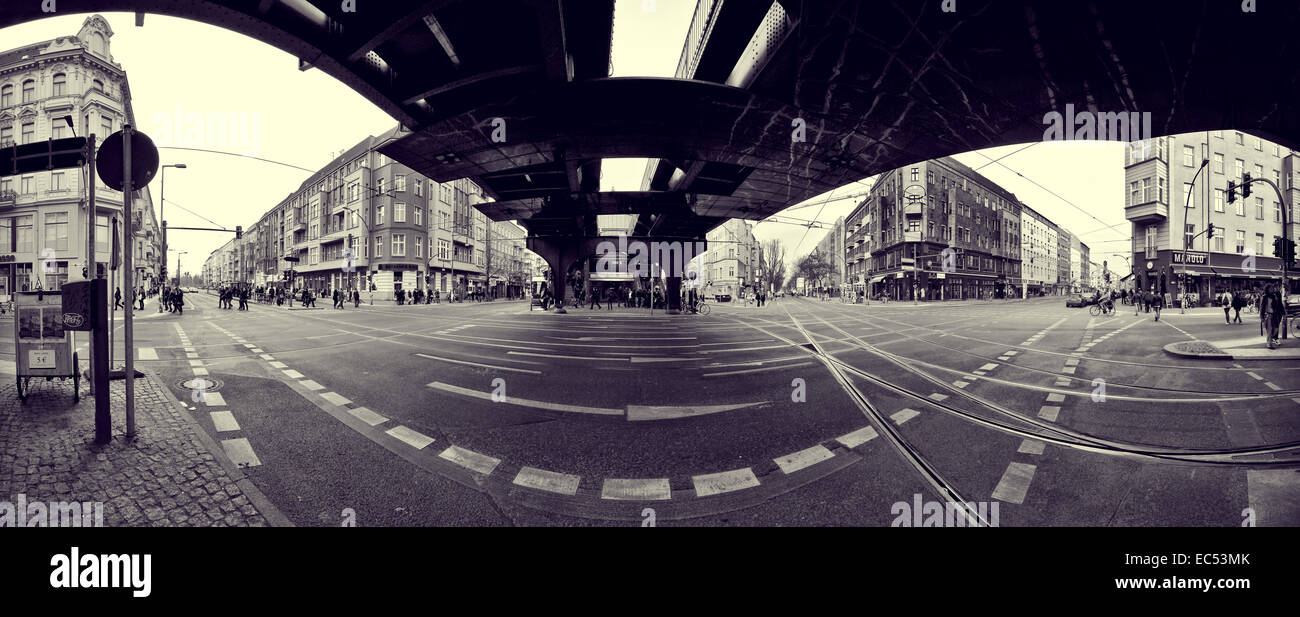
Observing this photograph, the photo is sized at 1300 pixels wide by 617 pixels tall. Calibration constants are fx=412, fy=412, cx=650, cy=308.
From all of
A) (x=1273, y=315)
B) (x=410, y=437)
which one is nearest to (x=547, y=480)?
(x=410, y=437)

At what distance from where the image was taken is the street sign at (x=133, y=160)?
408 cm

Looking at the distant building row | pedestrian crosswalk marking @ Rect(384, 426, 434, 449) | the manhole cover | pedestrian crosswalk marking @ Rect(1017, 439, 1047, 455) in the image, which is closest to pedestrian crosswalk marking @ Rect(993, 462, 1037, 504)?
pedestrian crosswalk marking @ Rect(1017, 439, 1047, 455)

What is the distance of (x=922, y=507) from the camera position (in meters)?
2.83

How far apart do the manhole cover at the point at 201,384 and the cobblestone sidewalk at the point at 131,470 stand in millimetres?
1156

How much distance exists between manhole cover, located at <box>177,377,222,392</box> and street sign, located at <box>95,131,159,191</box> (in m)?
3.12

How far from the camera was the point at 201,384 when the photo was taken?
623 cm

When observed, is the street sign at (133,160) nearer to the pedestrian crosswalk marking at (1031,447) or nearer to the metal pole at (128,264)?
the metal pole at (128,264)

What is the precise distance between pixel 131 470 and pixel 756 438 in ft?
17.2

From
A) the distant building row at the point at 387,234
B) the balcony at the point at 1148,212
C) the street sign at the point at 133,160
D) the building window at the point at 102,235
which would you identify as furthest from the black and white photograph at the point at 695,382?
the building window at the point at 102,235

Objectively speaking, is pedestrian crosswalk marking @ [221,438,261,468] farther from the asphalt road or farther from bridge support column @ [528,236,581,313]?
bridge support column @ [528,236,581,313]

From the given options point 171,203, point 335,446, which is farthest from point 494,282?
point 335,446

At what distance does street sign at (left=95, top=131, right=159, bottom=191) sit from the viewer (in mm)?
4078

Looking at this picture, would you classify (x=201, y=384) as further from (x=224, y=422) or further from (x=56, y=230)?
(x=56, y=230)

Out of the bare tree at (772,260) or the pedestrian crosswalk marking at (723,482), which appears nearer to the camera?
the pedestrian crosswalk marking at (723,482)
